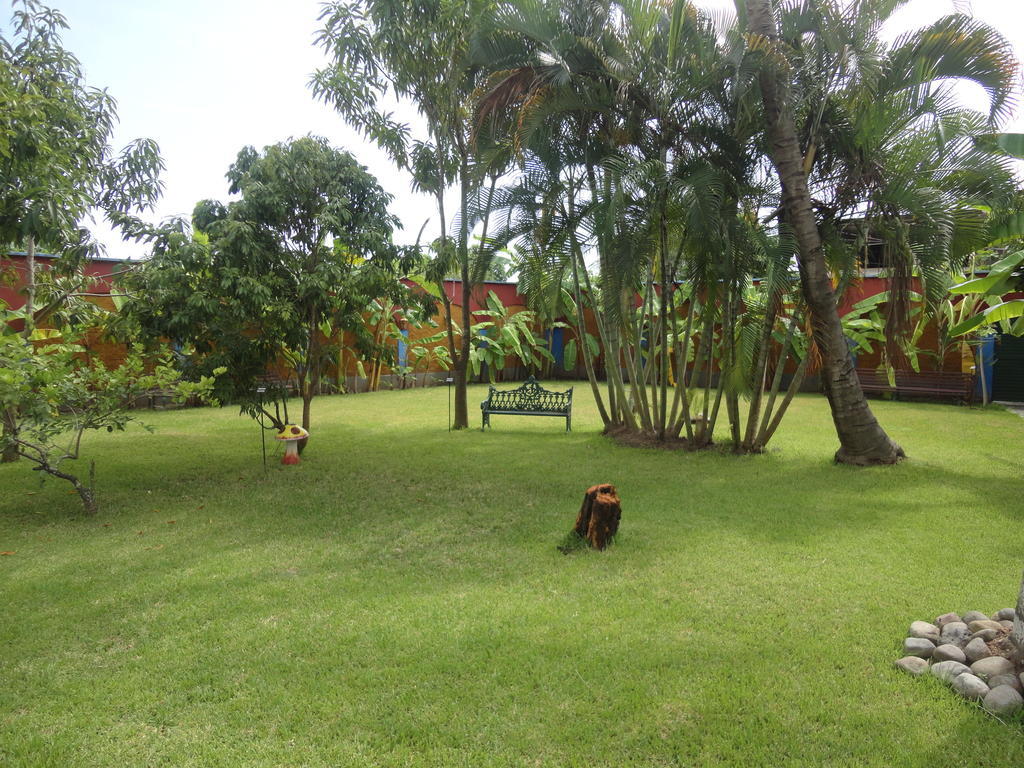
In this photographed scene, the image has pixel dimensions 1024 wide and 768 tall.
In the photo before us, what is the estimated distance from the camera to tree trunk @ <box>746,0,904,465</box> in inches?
286

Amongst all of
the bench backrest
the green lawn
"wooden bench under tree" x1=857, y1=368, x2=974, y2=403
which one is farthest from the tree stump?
"wooden bench under tree" x1=857, y1=368, x2=974, y2=403

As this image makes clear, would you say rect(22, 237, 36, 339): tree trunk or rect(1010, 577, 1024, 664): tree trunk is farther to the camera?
rect(22, 237, 36, 339): tree trunk

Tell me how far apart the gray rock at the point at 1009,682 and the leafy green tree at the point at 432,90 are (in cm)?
675

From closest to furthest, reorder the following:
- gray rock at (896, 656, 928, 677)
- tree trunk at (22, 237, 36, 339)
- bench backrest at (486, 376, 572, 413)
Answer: gray rock at (896, 656, 928, 677) < tree trunk at (22, 237, 36, 339) < bench backrest at (486, 376, 572, 413)

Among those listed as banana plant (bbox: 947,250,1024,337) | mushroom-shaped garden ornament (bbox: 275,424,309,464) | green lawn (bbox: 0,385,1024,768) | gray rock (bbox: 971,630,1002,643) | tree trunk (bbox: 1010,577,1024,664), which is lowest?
green lawn (bbox: 0,385,1024,768)

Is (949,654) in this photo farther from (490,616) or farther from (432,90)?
(432,90)

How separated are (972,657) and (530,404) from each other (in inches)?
319

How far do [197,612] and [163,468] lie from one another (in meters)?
4.45

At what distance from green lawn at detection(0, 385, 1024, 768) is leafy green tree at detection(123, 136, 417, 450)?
1.54 m

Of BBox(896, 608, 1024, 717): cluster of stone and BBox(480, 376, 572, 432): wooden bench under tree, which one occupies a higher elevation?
BBox(480, 376, 572, 432): wooden bench under tree

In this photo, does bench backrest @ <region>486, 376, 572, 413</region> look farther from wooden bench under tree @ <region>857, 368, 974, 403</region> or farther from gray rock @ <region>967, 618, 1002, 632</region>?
gray rock @ <region>967, 618, 1002, 632</region>

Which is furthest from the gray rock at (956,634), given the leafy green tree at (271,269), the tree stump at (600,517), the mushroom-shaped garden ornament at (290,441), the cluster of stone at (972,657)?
the mushroom-shaped garden ornament at (290,441)

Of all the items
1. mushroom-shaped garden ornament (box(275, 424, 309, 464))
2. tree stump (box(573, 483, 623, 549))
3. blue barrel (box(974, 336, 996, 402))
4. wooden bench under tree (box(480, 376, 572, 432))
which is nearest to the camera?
tree stump (box(573, 483, 623, 549))

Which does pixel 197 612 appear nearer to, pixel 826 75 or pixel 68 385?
pixel 68 385
